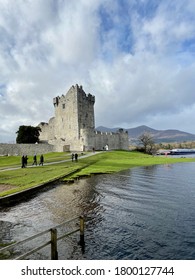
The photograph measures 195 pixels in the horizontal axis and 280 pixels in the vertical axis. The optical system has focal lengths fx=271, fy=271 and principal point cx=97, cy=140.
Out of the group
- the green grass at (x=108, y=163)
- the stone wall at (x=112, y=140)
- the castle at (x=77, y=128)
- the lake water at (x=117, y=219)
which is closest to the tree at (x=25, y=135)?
the castle at (x=77, y=128)

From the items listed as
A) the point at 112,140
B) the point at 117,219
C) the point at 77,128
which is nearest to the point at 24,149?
the point at 77,128

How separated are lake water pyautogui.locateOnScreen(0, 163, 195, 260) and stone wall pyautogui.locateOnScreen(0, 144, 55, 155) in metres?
53.6

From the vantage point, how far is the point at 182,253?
10.5 meters

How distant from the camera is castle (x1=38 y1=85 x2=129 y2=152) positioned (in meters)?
84.1

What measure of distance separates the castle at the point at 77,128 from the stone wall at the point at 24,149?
3129 mm

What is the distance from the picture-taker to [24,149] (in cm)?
7681

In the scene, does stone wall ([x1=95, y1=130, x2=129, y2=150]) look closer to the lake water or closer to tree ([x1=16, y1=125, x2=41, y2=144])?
tree ([x1=16, y1=125, x2=41, y2=144])

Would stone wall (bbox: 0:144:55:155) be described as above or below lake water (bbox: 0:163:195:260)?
above

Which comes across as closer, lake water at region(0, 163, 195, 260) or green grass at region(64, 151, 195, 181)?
lake water at region(0, 163, 195, 260)

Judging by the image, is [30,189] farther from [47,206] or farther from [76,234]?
[76,234]

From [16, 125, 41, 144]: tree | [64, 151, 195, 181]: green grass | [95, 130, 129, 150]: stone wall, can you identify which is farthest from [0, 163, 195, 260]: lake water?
[16, 125, 41, 144]: tree

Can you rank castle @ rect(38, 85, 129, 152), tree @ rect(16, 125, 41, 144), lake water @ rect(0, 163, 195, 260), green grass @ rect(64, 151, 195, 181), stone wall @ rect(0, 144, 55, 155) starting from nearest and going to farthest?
1. lake water @ rect(0, 163, 195, 260)
2. green grass @ rect(64, 151, 195, 181)
3. stone wall @ rect(0, 144, 55, 155)
4. castle @ rect(38, 85, 129, 152)
5. tree @ rect(16, 125, 41, 144)

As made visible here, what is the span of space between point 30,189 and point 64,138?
70130mm

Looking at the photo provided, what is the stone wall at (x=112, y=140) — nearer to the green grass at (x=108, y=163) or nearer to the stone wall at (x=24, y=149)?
the stone wall at (x=24, y=149)
